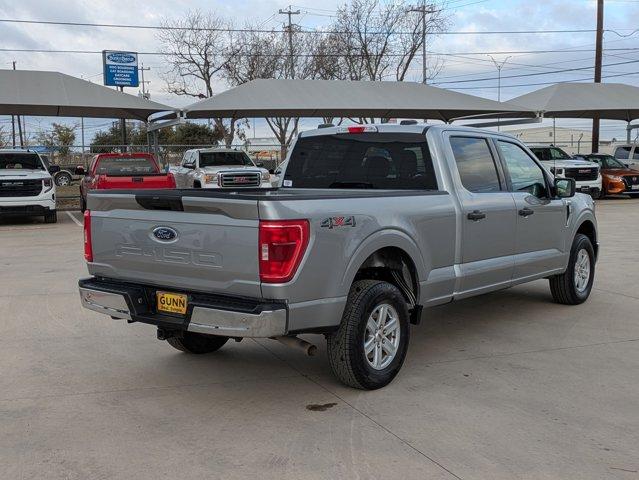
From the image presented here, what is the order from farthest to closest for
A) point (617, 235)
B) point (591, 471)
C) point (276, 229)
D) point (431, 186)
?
point (617, 235), point (431, 186), point (276, 229), point (591, 471)

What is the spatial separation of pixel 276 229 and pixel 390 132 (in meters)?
2.18

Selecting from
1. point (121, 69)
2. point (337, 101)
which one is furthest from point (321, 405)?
point (121, 69)

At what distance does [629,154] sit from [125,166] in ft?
66.5

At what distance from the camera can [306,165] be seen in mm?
6285

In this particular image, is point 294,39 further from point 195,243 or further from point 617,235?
point 195,243

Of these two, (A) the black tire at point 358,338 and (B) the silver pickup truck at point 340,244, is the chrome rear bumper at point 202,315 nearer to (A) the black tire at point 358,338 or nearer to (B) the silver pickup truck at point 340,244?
(B) the silver pickup truck at point 340,244

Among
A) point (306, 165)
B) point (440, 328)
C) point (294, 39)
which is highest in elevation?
point (294, 39)

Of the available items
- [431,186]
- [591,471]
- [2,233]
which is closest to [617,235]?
[431,186]

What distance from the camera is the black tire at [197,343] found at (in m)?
5.62

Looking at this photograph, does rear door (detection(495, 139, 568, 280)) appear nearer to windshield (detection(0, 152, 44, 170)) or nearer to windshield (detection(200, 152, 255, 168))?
windshield (detection(0, 152, 44, 170))

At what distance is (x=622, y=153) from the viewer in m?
27.4

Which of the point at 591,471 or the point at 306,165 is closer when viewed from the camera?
the point at 591,471

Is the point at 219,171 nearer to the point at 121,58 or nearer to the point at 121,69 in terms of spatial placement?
the point at 121,69

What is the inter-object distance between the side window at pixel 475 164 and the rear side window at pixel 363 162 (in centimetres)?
36
